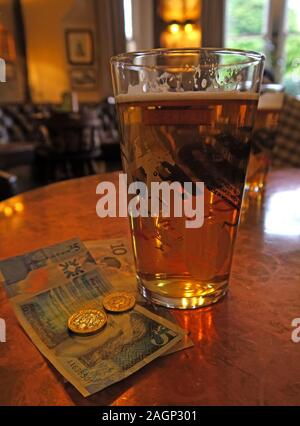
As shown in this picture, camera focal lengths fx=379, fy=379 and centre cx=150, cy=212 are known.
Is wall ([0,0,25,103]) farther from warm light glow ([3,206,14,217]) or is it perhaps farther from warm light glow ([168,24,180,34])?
warm light glow ([3,206,14,217])

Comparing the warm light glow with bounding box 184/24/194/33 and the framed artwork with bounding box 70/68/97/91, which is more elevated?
the warm light glow with bounding box 184/24/194/33

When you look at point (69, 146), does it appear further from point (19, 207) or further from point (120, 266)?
point (120, 266)

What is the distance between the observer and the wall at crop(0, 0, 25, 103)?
4.82 metres

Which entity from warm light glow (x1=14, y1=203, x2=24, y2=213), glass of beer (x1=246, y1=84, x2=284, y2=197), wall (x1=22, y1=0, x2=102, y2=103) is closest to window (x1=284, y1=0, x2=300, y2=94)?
wall (x1=22, y1=0, x2=102, y2=103)

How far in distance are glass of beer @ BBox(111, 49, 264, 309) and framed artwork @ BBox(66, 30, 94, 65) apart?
5.41m

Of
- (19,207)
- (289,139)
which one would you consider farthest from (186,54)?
(289,139)

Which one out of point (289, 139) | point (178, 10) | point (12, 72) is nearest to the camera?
point (289, 139)

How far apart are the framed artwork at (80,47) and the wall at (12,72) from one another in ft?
2.19

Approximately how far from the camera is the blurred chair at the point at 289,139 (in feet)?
6.72

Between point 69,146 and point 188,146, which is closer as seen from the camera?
point 188,146

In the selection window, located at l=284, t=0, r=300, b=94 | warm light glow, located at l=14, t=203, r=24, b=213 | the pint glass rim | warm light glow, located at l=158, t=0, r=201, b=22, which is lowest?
warm light glow, located at l=14, t=203, r=24, b=213

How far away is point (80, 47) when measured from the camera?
5.31 metres

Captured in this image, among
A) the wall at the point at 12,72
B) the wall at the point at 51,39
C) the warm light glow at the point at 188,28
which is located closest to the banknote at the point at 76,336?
the wall at the point at 12,72

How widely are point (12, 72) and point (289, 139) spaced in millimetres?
4166
